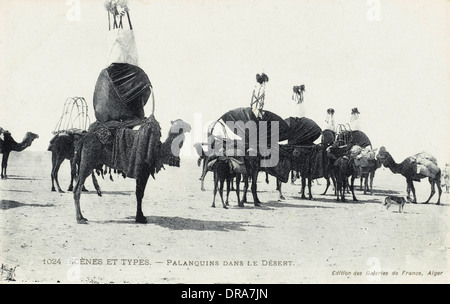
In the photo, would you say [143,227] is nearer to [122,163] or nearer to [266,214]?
[122,163]

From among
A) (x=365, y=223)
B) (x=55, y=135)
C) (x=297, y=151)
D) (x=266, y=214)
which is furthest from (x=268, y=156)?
(x=55, y=135)

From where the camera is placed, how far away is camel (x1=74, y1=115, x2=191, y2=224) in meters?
9.99

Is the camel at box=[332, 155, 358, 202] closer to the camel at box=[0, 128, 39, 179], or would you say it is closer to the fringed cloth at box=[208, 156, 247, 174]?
the fringed cloth at box=[208, 156, 247, 174]

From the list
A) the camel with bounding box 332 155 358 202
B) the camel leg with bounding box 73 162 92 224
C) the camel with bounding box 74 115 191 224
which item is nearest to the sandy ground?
the camel leg with bounding box 73 162 92 224

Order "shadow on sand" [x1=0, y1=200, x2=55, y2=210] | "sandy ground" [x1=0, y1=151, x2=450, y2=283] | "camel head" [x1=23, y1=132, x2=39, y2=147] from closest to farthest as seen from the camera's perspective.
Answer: "sandy ground" [x1=0, y1=151, x2=450, y2=283]
"shadow on sand" [x1=0, y1=200, x2=55, y2=210]
"camel head" [x1=23, y1=132, x2=39, y2=147]

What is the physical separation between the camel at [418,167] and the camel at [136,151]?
24.6ft

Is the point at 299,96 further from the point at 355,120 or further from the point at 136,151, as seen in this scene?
the point at 136,151

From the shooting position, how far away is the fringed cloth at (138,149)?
9977 millimetres

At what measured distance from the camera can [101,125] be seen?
1027 centimetres

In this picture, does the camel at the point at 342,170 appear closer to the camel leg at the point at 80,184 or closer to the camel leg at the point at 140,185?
the camel leg at the point at 140,185

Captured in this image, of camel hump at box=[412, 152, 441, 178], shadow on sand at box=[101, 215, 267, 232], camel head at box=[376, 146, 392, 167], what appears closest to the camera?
shadow on sand at box=[101, 215, 267, 232]

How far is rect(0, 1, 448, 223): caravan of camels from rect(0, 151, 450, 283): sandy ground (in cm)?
89

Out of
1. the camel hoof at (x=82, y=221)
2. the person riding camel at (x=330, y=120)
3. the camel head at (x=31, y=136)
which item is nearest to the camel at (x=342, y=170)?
the person riding camel at (x=330, y=120)

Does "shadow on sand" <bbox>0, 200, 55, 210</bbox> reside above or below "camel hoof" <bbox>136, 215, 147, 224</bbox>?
above
